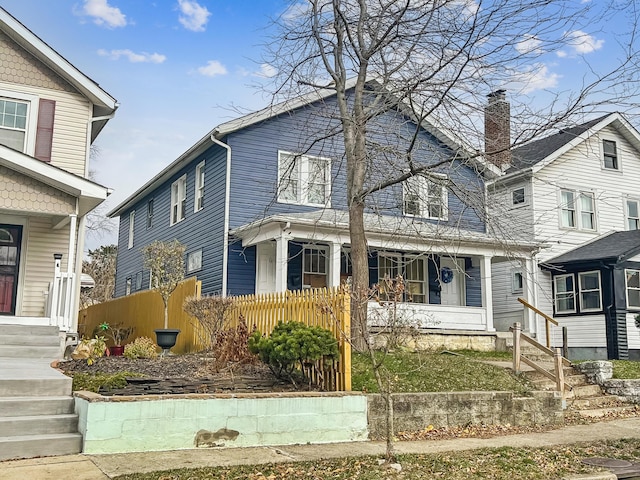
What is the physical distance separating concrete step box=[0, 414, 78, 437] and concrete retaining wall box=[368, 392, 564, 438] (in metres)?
3.78

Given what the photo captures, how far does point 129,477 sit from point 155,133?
68.2 feet

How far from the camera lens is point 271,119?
60.5ft

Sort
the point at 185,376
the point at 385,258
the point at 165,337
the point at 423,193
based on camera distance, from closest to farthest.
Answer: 1. the point at 185,376
2. the point at 165,337
3. the point at 423,193
4. the point at 385,258

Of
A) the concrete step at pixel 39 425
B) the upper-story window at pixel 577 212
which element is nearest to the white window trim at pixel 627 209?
the upper-story window at pixel 577 212

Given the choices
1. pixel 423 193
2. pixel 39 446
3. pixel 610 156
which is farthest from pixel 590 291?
pixel 39 446

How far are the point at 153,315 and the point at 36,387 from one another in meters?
10.0

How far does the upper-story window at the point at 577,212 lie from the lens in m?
22.7

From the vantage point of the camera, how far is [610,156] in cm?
2420

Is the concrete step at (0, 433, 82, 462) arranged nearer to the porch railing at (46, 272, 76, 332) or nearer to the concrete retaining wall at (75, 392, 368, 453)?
the concrete retaining wall at (75, 392, 368, 453)

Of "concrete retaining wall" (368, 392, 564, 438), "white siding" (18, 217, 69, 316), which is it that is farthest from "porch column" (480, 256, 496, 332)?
"white siding" (18, 217, 69, 316)

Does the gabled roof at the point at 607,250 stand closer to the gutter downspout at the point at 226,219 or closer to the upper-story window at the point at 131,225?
the gutter downspout at the point at 226,219

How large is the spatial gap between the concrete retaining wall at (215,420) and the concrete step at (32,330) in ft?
15.7

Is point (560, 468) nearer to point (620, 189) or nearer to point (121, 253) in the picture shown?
point (620, 189)

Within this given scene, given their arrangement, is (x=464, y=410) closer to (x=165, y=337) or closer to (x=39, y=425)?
(x=39, y=425)
